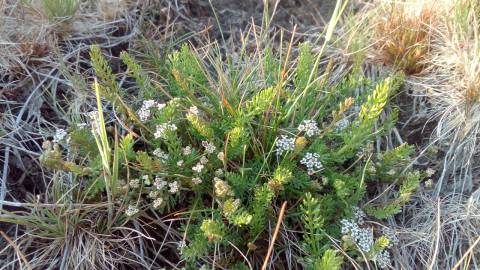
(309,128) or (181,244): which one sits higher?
(309,128)

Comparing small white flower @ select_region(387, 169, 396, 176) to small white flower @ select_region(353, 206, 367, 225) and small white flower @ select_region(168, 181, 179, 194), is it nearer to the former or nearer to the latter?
small white flower @ select_region(353, 206, 367, 225)

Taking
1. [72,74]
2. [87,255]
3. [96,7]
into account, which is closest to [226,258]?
[87,255]

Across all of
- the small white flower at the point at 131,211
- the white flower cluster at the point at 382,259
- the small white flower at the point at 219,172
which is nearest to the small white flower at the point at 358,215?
the white flower cluster at the point at 382,259

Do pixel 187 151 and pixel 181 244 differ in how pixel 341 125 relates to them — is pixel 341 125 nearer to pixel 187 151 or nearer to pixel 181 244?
pixel 187 151

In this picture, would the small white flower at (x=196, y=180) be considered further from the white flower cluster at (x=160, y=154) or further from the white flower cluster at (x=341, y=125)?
the white flower cluster at (x=341, y=125)

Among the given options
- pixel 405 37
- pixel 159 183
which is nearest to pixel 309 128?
pixel 159 183

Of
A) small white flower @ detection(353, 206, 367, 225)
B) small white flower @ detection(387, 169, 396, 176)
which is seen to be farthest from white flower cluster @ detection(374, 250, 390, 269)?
small white flower @ detection(387, 169, 396, 176)

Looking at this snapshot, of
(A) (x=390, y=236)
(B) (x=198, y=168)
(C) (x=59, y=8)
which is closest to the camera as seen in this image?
(B) (x=198, y=168)
